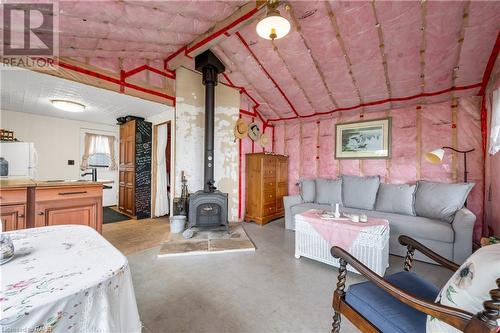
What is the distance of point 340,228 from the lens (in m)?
2.39

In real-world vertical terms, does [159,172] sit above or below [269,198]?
above

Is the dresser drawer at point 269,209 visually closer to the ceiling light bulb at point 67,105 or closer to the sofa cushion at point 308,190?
the sofa cushion at point 308,190

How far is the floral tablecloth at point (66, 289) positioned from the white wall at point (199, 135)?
9.71 feet

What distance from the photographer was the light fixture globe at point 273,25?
2.08 metres

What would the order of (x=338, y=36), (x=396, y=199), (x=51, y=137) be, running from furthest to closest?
(x=51, y=137) < (x=396, y=199) < (x=338, y=36)

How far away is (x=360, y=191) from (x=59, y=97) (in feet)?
17.5

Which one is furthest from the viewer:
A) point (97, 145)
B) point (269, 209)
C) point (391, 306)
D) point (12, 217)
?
point (97, 145)

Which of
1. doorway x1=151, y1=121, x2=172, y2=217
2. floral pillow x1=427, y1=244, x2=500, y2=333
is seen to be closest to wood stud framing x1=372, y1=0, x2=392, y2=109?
floral pillow x1=427, y1=244, x2=500, y2=333

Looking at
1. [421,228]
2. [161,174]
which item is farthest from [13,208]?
[421,228]

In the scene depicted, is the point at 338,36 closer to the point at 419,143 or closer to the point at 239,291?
the point at 419,143

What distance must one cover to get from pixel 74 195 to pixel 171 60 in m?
2.64

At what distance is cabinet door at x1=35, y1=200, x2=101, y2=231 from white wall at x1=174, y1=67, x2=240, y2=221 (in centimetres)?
152

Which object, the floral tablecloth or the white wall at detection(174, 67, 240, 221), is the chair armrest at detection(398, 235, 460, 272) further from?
the white wall at detection(174, 67, 240, 221)

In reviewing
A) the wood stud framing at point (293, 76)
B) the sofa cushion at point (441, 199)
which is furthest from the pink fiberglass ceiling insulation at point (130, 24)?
the sofa cushion at point (441, 199)
